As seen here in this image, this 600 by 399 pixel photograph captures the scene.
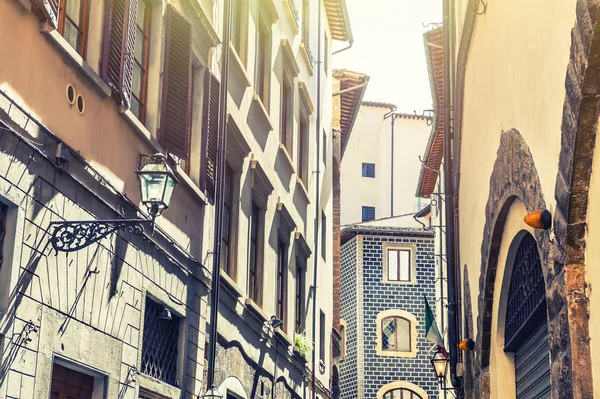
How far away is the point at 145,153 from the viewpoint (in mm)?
10055

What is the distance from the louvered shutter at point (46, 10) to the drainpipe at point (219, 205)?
17.8ft

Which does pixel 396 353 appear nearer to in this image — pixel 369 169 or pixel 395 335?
pixel 395 335

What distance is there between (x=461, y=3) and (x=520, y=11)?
6637mm

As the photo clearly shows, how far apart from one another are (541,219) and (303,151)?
49.6 ft

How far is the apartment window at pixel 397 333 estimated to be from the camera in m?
38.9

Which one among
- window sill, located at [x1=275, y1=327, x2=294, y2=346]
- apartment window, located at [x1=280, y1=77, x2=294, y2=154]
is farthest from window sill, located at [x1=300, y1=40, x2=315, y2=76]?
window sill, located at [x1=275, y1=327, x2=294, y2=346]

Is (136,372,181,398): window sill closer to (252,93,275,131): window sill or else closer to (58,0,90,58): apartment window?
(58,0,90,58): apartment window

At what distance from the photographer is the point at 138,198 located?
9695mm

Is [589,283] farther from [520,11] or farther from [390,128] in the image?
[390,128]

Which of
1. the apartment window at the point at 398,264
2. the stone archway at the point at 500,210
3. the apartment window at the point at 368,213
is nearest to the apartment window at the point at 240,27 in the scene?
the stone archway at the point at 500,210

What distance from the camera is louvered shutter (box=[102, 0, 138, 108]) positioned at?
873 centimetres

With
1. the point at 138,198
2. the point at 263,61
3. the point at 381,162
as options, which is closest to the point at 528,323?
the point at 138,198

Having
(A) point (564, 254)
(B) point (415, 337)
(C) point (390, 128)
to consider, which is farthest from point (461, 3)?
(C) point (390, 128)

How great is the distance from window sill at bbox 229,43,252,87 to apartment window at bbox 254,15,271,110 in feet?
5.49
